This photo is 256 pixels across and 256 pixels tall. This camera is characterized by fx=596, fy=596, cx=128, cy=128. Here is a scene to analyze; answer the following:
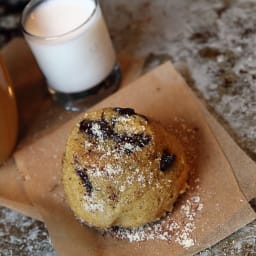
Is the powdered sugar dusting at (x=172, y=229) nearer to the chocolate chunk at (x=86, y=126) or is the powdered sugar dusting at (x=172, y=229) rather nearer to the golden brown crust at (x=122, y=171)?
the golden brown crust at (x=122, y=171)

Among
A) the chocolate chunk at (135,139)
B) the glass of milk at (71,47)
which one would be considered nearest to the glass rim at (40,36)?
the glass of milk at (71,47)

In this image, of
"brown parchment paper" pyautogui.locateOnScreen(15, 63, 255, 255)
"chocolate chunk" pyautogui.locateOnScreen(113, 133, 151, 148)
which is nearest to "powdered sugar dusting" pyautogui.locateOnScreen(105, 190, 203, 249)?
"brown parchment paper" pyautogui.locateOnScreen(15, 63, 255, 255)

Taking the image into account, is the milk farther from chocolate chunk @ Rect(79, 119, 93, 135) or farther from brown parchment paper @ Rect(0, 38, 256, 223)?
chocolate chunk @ Rect(79, 119, 93, 135)

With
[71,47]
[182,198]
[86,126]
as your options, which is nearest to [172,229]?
[182,198]

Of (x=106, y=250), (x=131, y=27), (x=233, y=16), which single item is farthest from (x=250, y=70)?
(x=106, y=250)

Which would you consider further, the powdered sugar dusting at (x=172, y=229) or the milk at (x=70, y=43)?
the milk at (x=70, y=43)

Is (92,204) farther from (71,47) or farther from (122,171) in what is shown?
(71,47)

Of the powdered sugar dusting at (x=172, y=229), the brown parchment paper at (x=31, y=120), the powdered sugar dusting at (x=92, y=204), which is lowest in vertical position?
the powdered sugar dusting at (x=172, y=229)
